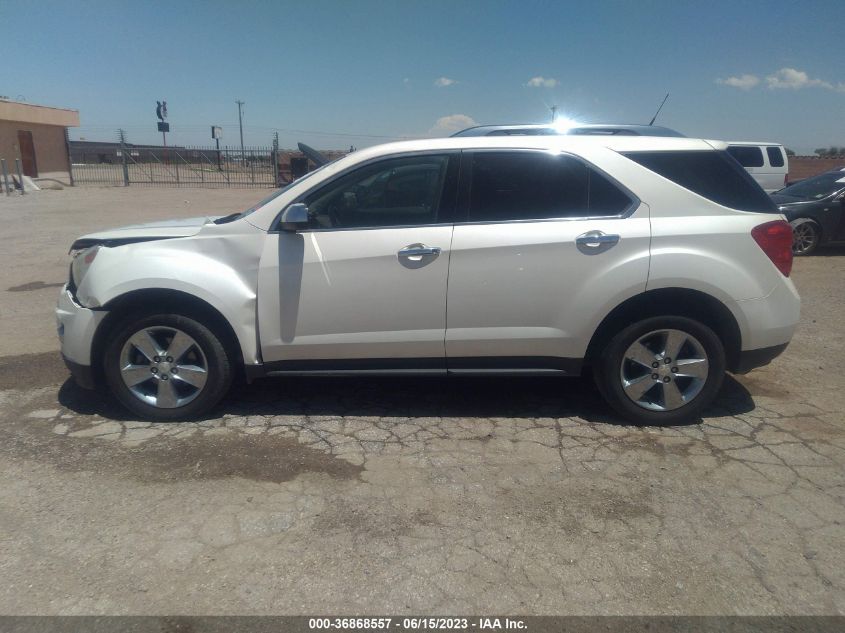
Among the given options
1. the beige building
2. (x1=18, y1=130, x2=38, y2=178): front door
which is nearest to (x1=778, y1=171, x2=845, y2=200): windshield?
the beige building

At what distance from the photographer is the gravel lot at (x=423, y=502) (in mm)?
2566

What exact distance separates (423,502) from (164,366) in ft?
6.54

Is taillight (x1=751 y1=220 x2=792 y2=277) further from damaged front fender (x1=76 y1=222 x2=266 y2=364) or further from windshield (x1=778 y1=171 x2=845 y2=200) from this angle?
windshield (x1=778 y1=171 x2=845 y2=200)

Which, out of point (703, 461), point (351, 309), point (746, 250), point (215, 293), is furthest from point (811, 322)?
point (215, 293)

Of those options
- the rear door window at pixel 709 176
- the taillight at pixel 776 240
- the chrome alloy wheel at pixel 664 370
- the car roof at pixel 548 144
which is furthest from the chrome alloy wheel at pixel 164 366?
the taillight at pixel 776 240

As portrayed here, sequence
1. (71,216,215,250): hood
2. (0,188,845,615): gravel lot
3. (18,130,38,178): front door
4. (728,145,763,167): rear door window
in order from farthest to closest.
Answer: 1. (18,130,38,178): front door
2. (728,145,763,167): rear door window
3. (71,216,215,250): hood
4. (0,188,845,615): gravel lot

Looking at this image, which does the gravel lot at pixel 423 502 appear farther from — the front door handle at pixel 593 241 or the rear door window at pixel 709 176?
the rear door window at pixel 709 176

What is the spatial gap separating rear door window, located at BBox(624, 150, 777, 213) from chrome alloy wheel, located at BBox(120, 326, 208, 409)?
3.10 metres

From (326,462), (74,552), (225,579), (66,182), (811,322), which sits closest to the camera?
(225,579)

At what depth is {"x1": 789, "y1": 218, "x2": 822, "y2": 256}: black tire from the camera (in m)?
11.0

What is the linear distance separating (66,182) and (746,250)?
112 ft

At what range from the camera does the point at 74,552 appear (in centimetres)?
282

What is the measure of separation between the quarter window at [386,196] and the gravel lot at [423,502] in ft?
4.38

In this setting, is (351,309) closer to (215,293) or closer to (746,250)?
(215,293)
